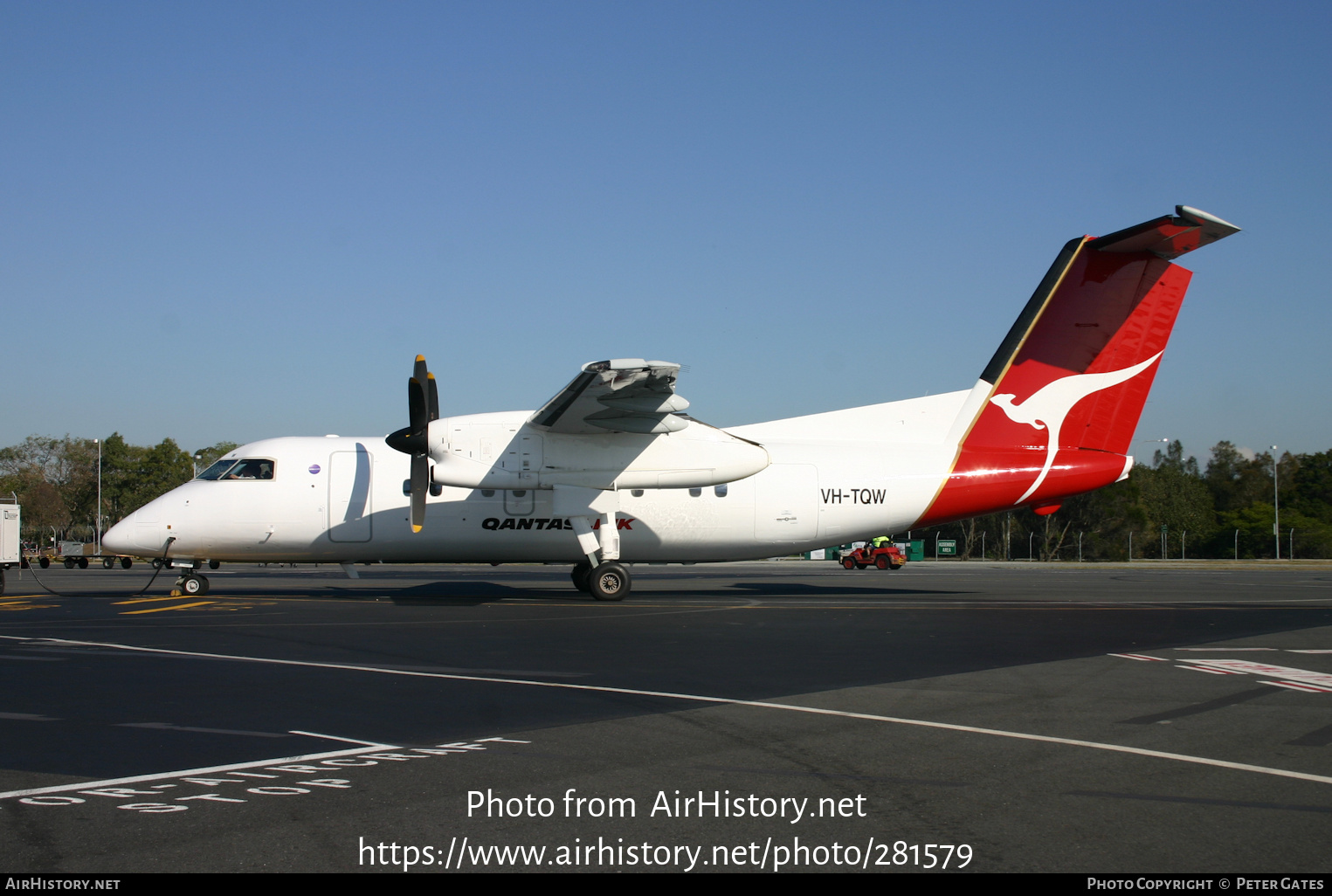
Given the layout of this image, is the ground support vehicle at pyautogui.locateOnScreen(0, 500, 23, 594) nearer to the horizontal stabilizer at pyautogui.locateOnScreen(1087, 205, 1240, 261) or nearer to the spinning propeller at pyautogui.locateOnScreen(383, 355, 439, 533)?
the spinning propeller at pyautogui.locateOnScreen(383, 355, 439, 533)

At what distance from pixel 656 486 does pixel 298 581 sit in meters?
11.9

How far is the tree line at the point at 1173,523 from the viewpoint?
6269cm

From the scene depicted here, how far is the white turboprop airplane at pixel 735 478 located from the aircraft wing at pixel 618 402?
530mm

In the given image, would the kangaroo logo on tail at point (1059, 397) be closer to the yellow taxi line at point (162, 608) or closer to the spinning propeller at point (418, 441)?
the spinning propeller at point (418, 441)

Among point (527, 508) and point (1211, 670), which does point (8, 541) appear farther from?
point (1211, 670)

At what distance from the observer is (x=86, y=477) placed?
8144 centimetres

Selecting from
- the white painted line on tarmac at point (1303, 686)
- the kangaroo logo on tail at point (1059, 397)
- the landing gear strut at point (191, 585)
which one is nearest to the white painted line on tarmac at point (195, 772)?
the white painted line on tarmac at point (1303, 686)

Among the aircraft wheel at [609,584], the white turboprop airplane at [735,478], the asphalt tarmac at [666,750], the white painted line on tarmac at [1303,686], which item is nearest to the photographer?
the asphalt tarmac at [666,750]

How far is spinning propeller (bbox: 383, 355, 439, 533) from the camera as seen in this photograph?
16062 millimetres

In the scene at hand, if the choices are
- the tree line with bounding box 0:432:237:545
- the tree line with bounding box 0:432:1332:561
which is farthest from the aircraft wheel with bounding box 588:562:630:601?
the tree line with bounding box 0:432:237:545

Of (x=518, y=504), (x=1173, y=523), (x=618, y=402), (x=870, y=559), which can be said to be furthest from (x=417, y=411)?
(x=1173, y=523)

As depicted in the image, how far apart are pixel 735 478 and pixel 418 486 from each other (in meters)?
5.87

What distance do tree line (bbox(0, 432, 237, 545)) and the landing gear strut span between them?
6385cm
